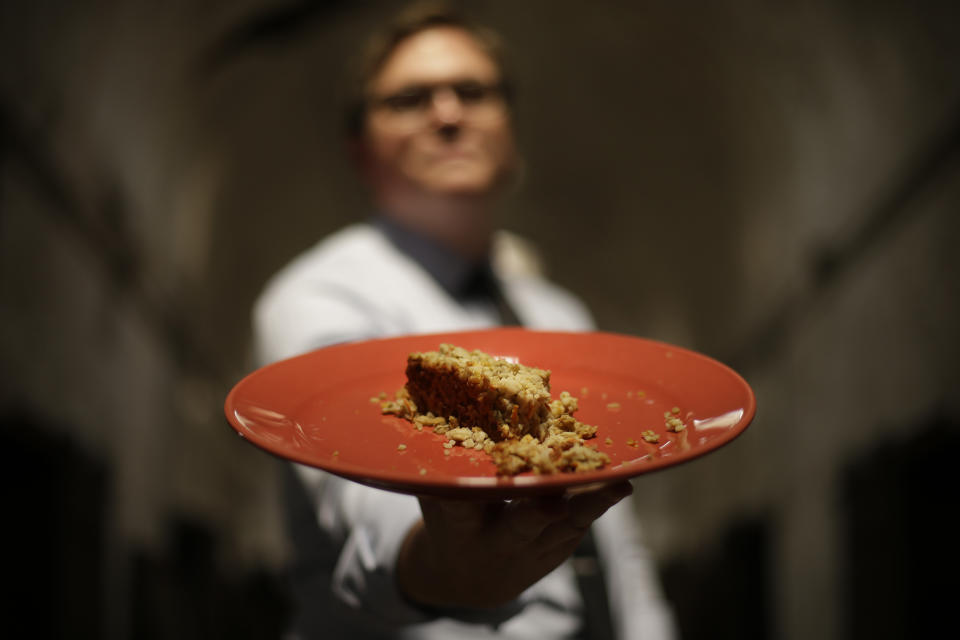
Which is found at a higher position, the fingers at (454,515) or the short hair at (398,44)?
the short hair at (398,44)

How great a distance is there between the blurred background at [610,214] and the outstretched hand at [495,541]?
1899 mm

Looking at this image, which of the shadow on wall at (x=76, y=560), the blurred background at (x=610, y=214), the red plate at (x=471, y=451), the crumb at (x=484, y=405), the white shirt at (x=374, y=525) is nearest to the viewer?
the red plate at (x=471, y=451)

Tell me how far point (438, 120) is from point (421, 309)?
16.7 inches

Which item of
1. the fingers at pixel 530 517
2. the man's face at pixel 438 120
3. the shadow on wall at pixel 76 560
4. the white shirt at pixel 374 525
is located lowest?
the shadow on wall at pixel 76 560

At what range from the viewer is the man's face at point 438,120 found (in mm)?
1578

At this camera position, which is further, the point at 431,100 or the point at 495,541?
the point at 431,100

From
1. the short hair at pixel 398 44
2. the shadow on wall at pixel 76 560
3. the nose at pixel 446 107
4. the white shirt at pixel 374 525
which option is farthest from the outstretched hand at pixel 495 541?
the shadow on wall at pixel 76 560

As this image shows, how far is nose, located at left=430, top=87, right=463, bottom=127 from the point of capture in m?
1.56

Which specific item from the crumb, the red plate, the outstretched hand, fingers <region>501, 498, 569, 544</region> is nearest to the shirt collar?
the red plate

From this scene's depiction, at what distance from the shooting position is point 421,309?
1.54m

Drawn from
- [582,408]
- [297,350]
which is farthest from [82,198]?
[582,408]

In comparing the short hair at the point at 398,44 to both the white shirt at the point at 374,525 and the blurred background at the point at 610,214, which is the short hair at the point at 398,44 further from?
the blurred background at the point at 610,214

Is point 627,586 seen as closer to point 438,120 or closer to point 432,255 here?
point 432,255

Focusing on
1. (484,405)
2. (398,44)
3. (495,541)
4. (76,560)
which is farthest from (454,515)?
(76,560)
